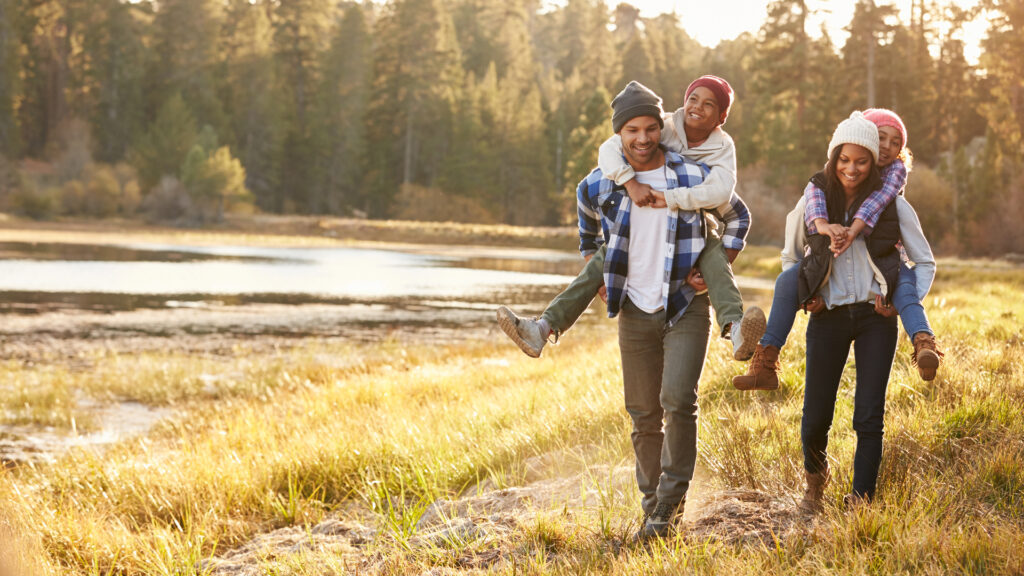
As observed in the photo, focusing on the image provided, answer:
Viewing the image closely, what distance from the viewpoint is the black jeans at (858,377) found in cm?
364

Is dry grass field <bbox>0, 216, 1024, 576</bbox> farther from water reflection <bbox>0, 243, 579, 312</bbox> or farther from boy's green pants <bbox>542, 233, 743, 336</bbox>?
water reflection <bbox>0, 243, 579, 312</bbox>

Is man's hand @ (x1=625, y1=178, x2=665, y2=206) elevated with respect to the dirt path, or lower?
elevated

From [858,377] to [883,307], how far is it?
12.9 inches

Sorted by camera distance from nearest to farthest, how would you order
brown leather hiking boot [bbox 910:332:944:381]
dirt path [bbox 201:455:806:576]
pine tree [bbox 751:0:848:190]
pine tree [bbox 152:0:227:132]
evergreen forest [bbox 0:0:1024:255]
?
1. brown leather hiking boot [bbox 910:332:944:381]
2. dirt path [bbox 201:455:806:576]
3. pine tree [bbox 751:0:848:190]
4. evergreen forest [bbox 0:0:1024:255]
5. pine tree [bbox 152:0:227:132]

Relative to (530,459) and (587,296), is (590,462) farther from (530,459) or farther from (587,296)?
(587,296)

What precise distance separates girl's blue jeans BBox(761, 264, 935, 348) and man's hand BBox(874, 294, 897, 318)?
0.02 meters

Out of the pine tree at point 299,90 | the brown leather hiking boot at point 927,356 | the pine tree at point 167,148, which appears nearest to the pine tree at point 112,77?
the pine tree at point 167,148

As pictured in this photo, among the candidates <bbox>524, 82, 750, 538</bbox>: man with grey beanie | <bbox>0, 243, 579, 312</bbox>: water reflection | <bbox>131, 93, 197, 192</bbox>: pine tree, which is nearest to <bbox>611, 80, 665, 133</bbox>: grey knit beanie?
<bbox>524, 82, 750, 538</bbox>: man with grey beanie

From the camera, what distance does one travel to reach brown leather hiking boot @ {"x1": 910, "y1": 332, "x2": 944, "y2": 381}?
3.29 meters

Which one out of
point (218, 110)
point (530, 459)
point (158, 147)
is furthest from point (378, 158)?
point (530, 459)

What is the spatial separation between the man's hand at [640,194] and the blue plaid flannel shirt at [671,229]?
0.09m

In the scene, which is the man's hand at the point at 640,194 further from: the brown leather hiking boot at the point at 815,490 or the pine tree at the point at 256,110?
the pine tree at the point at 256,110

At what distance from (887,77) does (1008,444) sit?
168 ft

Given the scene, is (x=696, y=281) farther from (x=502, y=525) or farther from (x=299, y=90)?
(x=299, y=90)
